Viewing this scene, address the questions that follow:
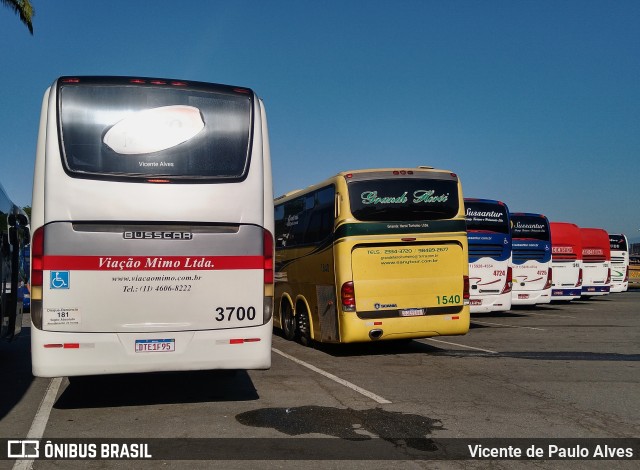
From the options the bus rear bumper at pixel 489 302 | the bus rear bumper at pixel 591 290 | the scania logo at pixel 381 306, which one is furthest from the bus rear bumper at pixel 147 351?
the bus rear bumper at pixel 591 290

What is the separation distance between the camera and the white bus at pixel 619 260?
35844 millimetres

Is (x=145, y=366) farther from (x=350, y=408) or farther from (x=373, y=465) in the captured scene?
(x=373, y=465)

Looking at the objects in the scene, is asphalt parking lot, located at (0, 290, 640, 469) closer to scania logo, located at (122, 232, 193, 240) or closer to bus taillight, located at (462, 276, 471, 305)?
bus taillight, located at (462, 276, 471, 305)

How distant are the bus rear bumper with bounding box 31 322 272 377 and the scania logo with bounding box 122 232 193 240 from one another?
1061mm

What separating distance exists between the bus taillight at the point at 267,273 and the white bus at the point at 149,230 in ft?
0.04

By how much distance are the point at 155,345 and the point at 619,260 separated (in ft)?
114

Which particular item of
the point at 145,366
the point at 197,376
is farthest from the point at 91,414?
the point at 197,376

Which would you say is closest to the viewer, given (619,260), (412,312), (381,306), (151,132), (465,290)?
(151,132)

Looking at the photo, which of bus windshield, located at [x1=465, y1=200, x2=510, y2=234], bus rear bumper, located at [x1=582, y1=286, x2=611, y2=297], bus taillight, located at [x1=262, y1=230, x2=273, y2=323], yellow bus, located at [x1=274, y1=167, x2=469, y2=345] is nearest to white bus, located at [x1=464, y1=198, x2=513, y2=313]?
bus windshield, located at [x1=465, y1=200, x2=510, y2=234]

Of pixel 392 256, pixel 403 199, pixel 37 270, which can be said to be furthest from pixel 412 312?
pixel 37 270

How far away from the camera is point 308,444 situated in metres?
6.44

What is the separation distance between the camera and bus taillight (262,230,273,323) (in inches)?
310

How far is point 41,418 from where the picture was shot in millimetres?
7555

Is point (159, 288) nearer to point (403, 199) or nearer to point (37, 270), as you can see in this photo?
point (37, 270)
